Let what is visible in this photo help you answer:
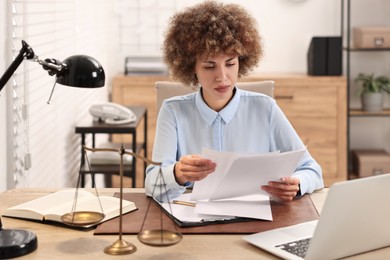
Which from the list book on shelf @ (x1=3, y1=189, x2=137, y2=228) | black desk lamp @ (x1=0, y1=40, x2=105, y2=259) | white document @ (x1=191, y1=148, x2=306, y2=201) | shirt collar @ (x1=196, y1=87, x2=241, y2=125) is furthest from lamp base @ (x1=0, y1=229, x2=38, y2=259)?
shirt collar @ (x1=196, y1=87, x2=241, y2=125)

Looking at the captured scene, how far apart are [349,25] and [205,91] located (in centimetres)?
293

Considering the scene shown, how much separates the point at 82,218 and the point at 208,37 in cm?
77

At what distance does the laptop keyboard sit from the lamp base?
557 mm

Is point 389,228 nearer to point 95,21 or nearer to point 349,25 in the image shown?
point 95,21

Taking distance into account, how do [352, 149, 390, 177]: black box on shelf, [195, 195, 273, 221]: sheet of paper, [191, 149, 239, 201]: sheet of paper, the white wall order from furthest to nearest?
the white wall → [352, 149, 390, 177]: black box on shelf → [195, 195, 273, 221]: sheet of paper → [191, 149, 239, 201]: sheet of paper

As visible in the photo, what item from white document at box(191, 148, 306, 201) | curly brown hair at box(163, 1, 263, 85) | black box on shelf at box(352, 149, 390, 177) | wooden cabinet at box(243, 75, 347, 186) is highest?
curly brown hair at box(163, 1, 263, 85)

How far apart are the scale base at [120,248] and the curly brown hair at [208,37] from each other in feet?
2.63

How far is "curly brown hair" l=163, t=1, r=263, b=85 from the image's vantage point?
2232 millimetres

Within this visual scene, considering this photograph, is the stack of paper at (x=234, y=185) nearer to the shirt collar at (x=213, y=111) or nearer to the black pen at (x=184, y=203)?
the black pen at (x=184, y=203)

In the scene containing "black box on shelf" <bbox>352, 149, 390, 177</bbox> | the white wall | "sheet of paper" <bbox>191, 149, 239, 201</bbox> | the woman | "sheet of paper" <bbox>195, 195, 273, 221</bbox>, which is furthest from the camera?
the white wall

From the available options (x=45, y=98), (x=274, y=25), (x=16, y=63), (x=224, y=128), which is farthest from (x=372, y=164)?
(x=16, y=63)

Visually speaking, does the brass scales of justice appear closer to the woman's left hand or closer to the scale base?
the scale base

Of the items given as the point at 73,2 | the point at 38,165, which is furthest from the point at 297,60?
the point at 38,165

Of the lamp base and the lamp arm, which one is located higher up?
the lamp arm
